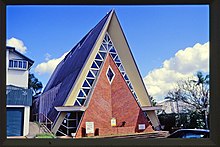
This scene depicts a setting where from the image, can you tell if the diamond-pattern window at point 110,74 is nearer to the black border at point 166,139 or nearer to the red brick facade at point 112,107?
the red brick facade at point 112,107

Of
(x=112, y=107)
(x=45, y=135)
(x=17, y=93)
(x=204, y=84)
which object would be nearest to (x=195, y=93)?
(x=204, y=84)

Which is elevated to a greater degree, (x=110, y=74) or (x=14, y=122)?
(x=110, y=74)

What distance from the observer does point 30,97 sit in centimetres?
144

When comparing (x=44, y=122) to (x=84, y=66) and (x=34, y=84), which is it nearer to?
(x=34, y=84)

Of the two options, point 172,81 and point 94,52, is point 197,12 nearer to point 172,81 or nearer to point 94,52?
point 172,81

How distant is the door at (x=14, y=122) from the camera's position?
47.7 inches

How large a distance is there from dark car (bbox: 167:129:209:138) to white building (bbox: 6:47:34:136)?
→ 0.68 m

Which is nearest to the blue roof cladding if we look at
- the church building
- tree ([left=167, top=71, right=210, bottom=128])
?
the church building

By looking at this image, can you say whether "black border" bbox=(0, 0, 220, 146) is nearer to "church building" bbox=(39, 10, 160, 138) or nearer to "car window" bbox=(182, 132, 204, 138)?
"car window" bbox=(182, 132, 204, 138)

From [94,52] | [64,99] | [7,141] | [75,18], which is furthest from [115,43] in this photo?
[7,141]

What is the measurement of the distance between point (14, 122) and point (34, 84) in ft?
0.80

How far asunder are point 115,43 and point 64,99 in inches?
17.2

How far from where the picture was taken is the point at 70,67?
5.17ft
